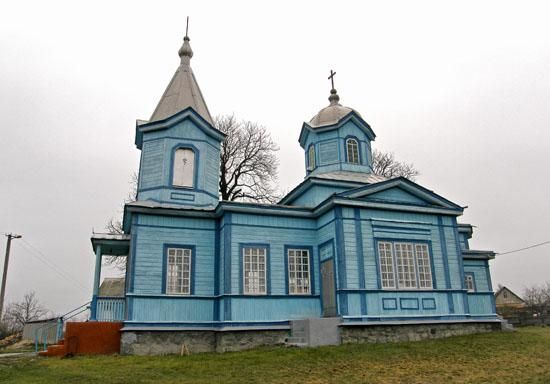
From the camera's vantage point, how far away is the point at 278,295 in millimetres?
15828

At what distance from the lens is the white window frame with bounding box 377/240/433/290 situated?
15938mm

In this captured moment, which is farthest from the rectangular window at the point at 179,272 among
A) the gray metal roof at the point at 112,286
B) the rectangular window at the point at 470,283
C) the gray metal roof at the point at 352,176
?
the gray metal roof at the point at 112,286

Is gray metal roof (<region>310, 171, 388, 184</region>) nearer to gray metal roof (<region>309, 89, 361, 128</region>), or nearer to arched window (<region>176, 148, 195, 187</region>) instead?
gray metal roof (<region>309, 89, 361, 128</region>)

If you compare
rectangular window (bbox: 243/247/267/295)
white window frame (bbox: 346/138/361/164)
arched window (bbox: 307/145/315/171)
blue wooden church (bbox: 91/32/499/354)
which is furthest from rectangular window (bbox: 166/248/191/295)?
white window frame (bbox: 346/138/361/164)

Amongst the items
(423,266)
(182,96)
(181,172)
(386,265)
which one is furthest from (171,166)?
(423,266)

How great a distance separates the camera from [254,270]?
52.2 ft

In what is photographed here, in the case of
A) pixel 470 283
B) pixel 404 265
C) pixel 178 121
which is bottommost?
pixel 470 283

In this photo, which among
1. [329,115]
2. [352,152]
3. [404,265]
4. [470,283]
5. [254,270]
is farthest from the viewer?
[470,283]

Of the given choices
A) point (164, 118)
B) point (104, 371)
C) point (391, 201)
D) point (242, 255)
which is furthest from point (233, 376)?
point (164, 118)

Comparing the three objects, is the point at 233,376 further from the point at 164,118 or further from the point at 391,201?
the point at 164,118

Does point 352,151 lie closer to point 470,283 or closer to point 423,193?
point 423,193

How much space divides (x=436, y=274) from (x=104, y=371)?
1130cm

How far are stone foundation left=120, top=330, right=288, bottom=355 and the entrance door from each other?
1646 millimetres

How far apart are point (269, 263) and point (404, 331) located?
16.4ft
